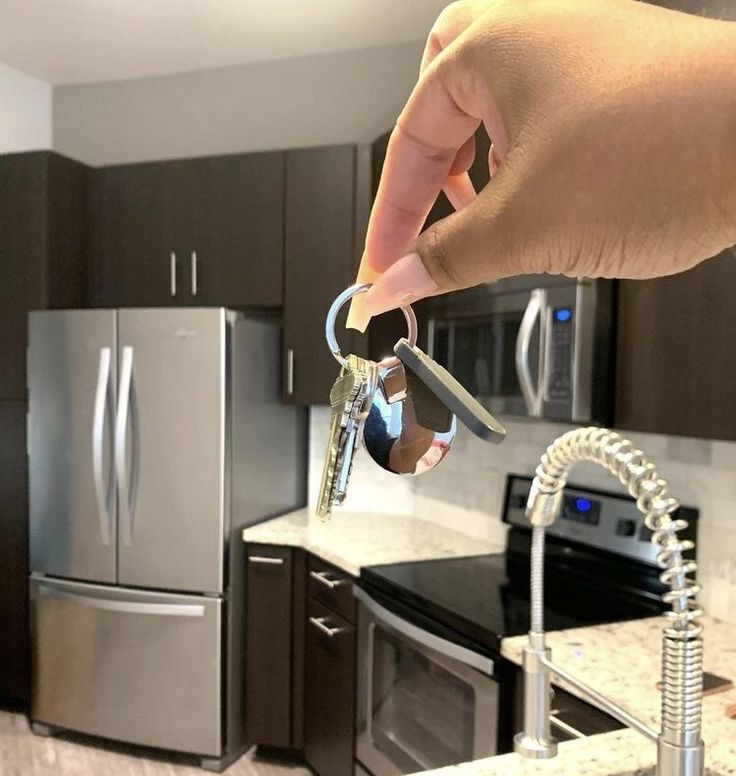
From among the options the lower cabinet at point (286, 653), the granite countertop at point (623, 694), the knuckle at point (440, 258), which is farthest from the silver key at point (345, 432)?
the lower cabinet at point (286, 653)

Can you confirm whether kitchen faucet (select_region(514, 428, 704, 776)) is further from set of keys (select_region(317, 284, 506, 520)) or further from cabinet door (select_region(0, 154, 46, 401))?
cabinet door (select_region(0, 154, 46, 401))

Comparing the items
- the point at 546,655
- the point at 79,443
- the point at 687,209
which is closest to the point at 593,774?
the point at 546,655

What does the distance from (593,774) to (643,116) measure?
770 mm

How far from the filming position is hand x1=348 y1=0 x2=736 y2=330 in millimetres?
397

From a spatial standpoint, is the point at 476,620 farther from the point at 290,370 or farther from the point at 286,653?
the point at 290,370

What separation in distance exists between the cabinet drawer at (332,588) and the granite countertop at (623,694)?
2.54 ft

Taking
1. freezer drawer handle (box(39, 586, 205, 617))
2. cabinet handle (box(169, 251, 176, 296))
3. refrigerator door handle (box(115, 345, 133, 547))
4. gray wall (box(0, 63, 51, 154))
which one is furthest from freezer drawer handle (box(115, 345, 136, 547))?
gray wall (box(0, 63, 51, 154))

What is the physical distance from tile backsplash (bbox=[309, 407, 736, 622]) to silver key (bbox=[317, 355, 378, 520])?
4.60ft

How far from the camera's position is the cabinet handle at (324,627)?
2.28 m

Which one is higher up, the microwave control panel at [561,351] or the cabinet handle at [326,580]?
the microwave control panel at [561,351]

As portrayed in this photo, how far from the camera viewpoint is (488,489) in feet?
8.23

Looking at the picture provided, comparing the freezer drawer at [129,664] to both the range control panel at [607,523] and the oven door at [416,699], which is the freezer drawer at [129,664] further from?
the range control panel at [607,523]

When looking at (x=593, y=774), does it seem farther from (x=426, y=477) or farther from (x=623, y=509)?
(x=426, y=477)

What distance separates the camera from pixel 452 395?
501 mm
